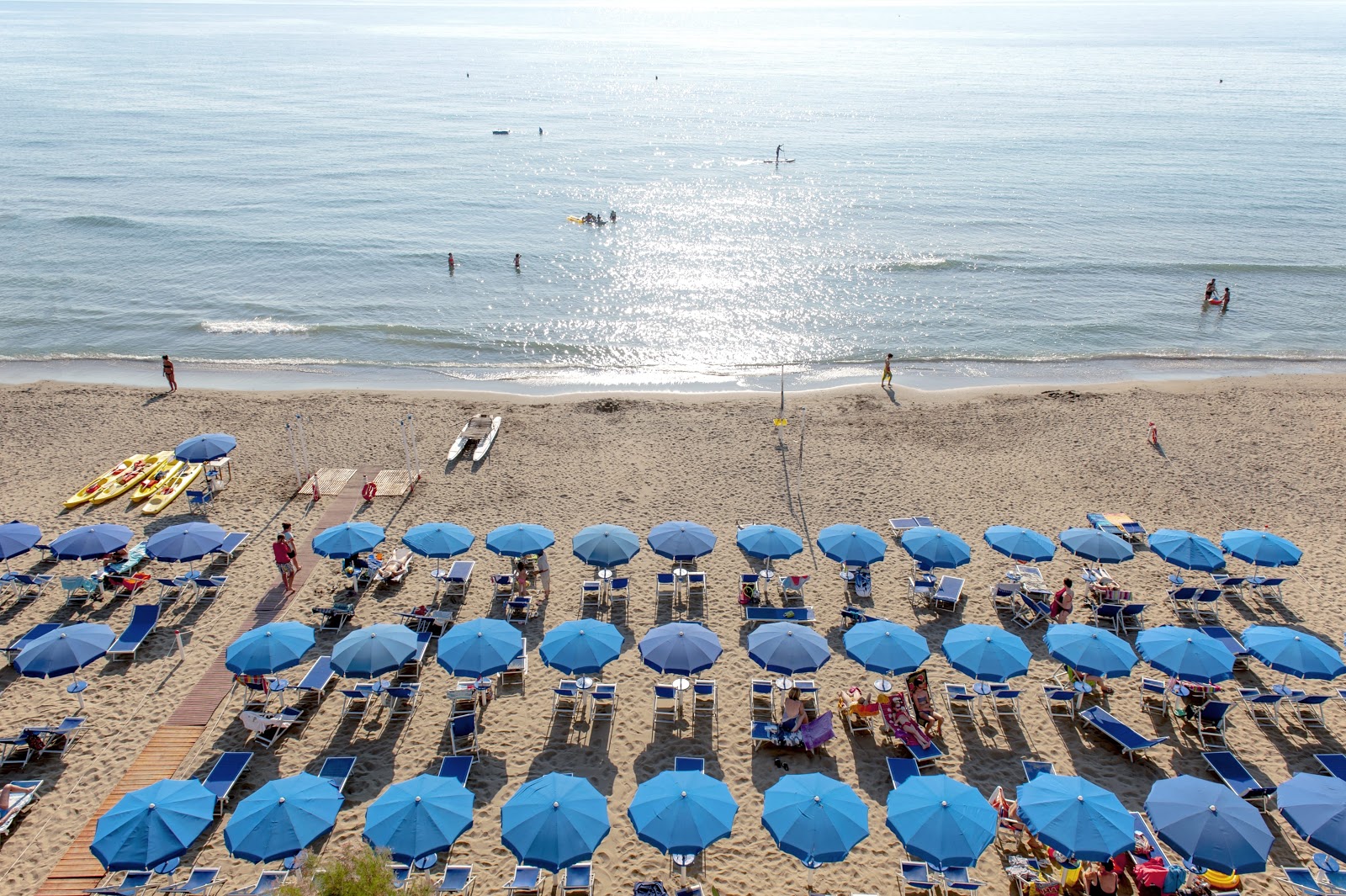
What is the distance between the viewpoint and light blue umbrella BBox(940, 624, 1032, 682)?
13.3 metres

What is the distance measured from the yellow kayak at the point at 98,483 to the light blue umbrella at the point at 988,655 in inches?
788

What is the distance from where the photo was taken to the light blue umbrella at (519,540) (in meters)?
16.9

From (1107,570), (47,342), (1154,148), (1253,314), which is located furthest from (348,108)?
(1107,570)

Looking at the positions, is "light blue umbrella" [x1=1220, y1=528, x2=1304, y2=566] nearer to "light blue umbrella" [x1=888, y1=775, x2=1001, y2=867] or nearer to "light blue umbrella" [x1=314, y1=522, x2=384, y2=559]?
"light blue umbrella" [x1=888, y1=775, x2=1001, y2=867]

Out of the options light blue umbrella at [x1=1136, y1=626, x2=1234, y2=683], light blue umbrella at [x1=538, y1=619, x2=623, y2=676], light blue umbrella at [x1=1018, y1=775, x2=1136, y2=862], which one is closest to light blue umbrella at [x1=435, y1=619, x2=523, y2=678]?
light blue umbrella at [x1=538, y1=619, x2=623, y2=676]

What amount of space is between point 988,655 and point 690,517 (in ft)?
27.3

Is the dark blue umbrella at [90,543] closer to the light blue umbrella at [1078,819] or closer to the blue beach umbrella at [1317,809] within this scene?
the light blue umbrella at [1078,819]

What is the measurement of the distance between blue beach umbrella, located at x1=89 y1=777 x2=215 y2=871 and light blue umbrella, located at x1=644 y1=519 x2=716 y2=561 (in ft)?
29.1

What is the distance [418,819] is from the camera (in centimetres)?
1027

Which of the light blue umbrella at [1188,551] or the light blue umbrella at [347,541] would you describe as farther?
the light blue umbrella at [347,541]

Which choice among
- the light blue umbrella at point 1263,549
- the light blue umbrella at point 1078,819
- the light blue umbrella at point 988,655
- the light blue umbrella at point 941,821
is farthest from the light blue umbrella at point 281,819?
the light blue umbrella at point 1263,549

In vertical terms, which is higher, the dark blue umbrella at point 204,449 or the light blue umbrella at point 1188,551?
the dark blue umbrella at point 204,449

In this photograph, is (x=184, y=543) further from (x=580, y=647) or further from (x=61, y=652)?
(x=580, y=647)

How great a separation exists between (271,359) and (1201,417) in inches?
1317
